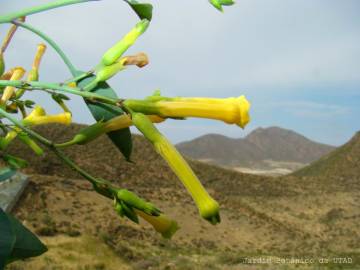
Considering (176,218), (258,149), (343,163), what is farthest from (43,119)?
(258,149)

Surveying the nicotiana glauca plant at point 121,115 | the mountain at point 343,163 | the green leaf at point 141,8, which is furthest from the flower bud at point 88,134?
the mountain at point 343,163

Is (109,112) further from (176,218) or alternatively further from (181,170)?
(176,218)

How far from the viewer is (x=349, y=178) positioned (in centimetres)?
3198

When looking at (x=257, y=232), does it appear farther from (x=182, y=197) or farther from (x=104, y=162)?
(x=104, y=162)

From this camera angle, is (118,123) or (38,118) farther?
(38,118)

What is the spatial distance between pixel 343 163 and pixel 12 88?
36.1 m

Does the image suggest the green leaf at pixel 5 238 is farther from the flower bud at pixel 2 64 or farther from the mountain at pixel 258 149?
the mountain at pixel 258 149

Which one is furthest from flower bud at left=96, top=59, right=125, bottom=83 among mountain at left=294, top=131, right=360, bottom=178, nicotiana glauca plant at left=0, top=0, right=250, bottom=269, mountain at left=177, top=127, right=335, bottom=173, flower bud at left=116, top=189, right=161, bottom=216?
mountain at left=177, top=127, right=335, bottom=173

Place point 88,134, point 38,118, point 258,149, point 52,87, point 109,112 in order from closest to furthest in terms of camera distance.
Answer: point 52,87, point 109,112, point 88,134, point 38,118, point 258,149

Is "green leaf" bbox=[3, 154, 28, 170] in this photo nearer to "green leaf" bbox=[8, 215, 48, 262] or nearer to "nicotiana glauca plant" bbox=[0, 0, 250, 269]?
"nicotiana glauca plant" bbox=[0, 0, 250, 269]

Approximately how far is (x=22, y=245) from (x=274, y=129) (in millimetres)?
103521

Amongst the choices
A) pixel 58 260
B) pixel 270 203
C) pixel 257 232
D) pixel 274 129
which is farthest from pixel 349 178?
pixel 274 129

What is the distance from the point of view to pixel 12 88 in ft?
3.34

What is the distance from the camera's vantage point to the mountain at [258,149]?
8288cm
